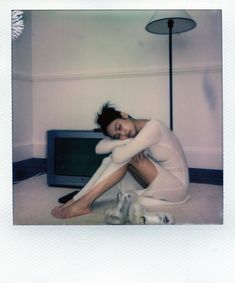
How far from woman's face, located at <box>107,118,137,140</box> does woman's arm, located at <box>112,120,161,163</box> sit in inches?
1.5

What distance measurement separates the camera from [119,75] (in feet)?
6.04

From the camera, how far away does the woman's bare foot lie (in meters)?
1.86

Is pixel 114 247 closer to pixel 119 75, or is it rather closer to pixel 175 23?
pixel 119 75

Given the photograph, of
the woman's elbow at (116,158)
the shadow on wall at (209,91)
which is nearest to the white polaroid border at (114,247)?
the shadow on wall at (209,91)

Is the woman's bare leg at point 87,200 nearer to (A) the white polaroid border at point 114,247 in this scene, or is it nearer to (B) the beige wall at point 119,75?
(A) the white polaroid border at point 114,247

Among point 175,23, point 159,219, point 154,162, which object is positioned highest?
point 175,23

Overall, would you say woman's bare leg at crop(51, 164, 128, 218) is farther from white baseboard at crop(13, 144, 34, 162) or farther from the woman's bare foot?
white baseboard at crop(13, 144, 34, 162)

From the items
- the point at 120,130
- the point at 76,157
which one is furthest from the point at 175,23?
the point at 76,157

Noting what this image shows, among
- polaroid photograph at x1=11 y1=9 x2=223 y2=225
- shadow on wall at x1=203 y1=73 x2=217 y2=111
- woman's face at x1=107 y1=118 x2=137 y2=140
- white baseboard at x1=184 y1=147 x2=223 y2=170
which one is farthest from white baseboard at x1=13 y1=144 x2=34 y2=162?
shadow on wall at x1=203 y1=73 x2=217 y2=111

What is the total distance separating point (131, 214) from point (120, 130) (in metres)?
0.44

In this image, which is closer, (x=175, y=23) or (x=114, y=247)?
(x=175, y=23)

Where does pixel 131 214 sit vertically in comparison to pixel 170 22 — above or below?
below
